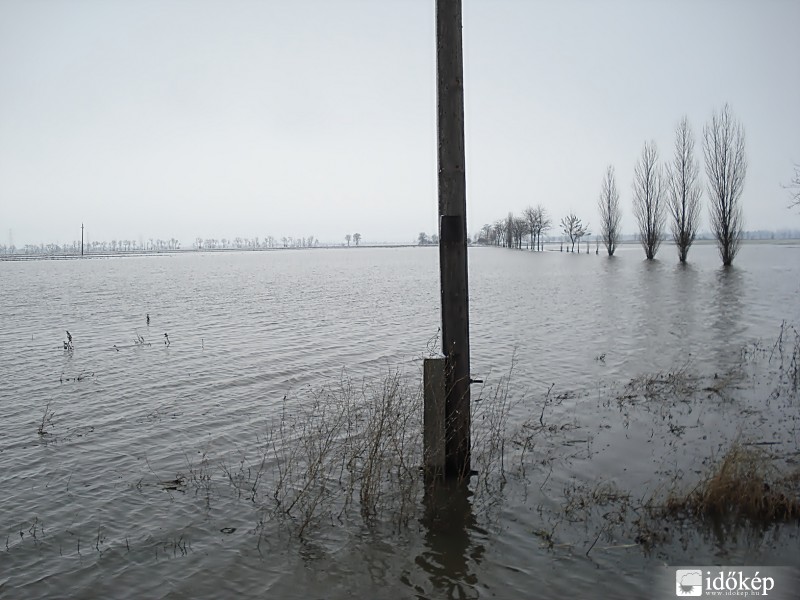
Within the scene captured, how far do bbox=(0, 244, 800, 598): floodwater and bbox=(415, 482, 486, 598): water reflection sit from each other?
0.08 ft

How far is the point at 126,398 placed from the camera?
10914 millimetres

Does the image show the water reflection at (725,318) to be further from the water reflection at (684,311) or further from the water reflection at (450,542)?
the water reflection at (450,542)

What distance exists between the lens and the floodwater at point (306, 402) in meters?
4.72

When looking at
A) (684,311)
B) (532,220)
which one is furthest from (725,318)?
(532,220)

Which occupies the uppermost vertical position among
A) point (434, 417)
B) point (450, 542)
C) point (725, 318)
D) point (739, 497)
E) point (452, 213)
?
point (452, 213)

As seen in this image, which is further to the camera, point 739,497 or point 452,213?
point 452,213

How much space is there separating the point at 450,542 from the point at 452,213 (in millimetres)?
3406

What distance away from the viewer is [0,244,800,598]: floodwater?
4.72m

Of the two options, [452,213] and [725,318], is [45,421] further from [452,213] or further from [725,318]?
[725,318]

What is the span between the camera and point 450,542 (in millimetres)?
5242

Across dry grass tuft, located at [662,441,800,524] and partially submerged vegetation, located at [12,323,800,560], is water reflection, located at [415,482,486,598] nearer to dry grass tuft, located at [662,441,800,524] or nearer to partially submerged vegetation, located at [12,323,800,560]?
partially submerged vegetation, located at [12,323,800,560]

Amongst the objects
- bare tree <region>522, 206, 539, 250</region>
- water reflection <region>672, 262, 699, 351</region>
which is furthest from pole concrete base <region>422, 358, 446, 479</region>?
bare tree <region>522, 206, 539, 250</region>

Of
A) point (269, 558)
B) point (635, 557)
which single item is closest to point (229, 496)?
point (269, 558)

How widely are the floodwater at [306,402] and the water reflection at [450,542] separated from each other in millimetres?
24
